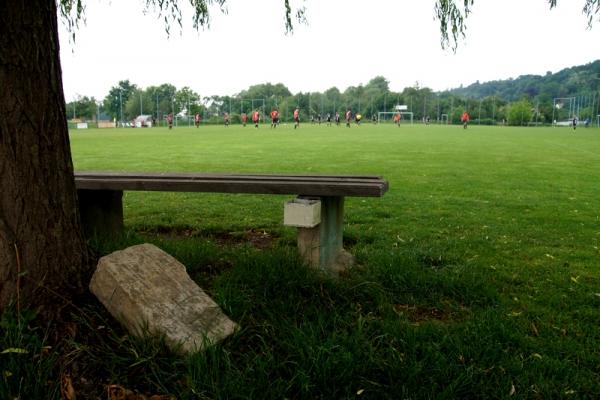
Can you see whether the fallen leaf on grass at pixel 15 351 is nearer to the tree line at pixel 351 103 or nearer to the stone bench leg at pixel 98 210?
the stone bench leg at pixel 98 210

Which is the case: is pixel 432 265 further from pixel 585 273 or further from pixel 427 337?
pixel 427 337

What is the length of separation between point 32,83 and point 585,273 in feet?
13.4

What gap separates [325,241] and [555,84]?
162 meters

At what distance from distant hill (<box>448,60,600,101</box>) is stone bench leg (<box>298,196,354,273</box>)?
10475 centimetres

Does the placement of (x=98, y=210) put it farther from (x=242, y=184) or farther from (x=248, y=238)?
(x=242, y=184)

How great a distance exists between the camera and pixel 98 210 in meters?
4.70

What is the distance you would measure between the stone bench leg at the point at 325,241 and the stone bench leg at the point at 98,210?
1.83 meters

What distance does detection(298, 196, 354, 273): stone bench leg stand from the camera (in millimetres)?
3824

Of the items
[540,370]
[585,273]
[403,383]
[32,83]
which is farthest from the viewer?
[585,273]

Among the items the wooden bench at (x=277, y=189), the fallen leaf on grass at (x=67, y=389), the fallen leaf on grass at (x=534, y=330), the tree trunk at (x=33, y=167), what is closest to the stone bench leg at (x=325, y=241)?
the wooden bench at (x=277, y=189)

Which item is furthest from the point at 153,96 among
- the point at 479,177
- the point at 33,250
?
the point at 33,250

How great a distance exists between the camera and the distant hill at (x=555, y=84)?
107 meters

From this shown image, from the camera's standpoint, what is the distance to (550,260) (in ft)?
15.2

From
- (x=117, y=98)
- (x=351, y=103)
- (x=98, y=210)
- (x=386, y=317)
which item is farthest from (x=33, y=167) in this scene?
(x=351, y=103)
